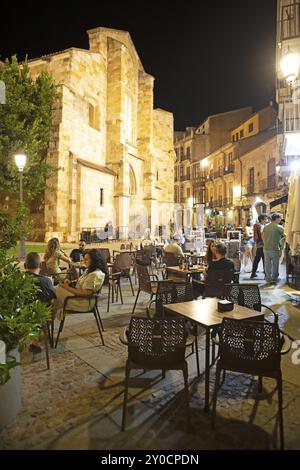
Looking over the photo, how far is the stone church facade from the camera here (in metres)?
18.0

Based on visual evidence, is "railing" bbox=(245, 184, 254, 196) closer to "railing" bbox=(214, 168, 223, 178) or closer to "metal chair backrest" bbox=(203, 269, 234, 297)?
"railing" bbox=(214, 168, 223, 178)

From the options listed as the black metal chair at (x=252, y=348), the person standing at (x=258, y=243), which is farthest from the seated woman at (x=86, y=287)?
the person standing at (x=258, y=243)

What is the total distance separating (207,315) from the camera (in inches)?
129

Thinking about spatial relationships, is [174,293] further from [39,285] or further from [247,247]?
[247,247]

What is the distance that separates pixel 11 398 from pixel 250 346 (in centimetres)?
211

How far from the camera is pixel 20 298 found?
10.1 feet

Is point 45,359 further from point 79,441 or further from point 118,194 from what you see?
point 118,194

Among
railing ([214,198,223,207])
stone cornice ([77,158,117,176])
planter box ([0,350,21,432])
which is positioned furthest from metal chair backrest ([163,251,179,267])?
railing ([214,198,223,207])

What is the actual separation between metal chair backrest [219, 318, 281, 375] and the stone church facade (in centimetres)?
1566

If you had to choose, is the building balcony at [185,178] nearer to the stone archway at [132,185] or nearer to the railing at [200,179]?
the railing at [200,179]

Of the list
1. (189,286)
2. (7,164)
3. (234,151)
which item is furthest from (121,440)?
(234,151)

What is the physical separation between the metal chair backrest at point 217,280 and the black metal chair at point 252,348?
2.28m

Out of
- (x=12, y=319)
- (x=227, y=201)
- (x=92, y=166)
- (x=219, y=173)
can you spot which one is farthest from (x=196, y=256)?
(x=219, y=173)

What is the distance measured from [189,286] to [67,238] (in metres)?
14.6
